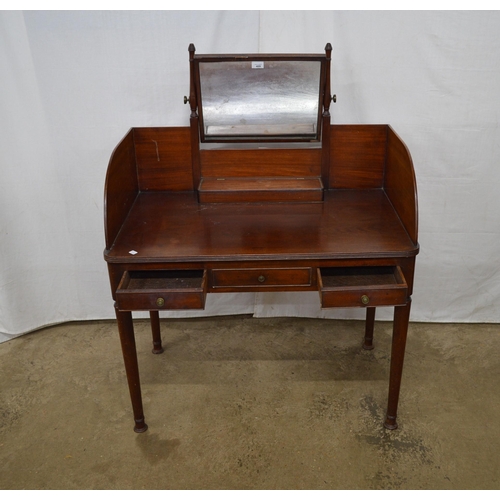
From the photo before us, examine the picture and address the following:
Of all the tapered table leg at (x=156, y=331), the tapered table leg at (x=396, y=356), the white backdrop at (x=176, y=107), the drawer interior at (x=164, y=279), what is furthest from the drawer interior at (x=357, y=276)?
the tapered table leg at (x=156, y=331)

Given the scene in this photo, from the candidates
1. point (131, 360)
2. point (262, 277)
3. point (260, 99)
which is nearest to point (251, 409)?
point (131, 360)

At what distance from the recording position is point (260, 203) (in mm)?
2256

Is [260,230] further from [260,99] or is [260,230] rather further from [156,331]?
[156,331]

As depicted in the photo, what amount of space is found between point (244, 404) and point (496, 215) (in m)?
1.56

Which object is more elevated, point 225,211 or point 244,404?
point 225,211

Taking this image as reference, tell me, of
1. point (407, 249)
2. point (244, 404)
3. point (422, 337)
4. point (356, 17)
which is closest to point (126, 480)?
point (244, 404)

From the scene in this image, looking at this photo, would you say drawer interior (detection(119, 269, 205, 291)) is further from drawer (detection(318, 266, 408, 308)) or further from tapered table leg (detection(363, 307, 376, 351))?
tapered table leg (detection(363, 307, 376, 351))

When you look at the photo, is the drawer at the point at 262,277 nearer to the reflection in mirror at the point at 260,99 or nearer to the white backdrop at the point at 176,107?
the reflection in mirror at the point at 260,99

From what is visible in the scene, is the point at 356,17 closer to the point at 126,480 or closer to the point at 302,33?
the point at 302,33

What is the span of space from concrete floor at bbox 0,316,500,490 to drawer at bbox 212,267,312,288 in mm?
689

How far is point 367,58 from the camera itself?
7.68ft

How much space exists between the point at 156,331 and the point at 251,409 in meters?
0.64

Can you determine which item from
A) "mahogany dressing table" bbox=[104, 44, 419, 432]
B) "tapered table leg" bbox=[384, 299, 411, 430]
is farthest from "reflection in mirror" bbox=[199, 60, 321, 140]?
"tapered table leg" bbox=[384, 299, 411, 430]

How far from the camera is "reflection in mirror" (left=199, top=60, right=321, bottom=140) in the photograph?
2.12m
